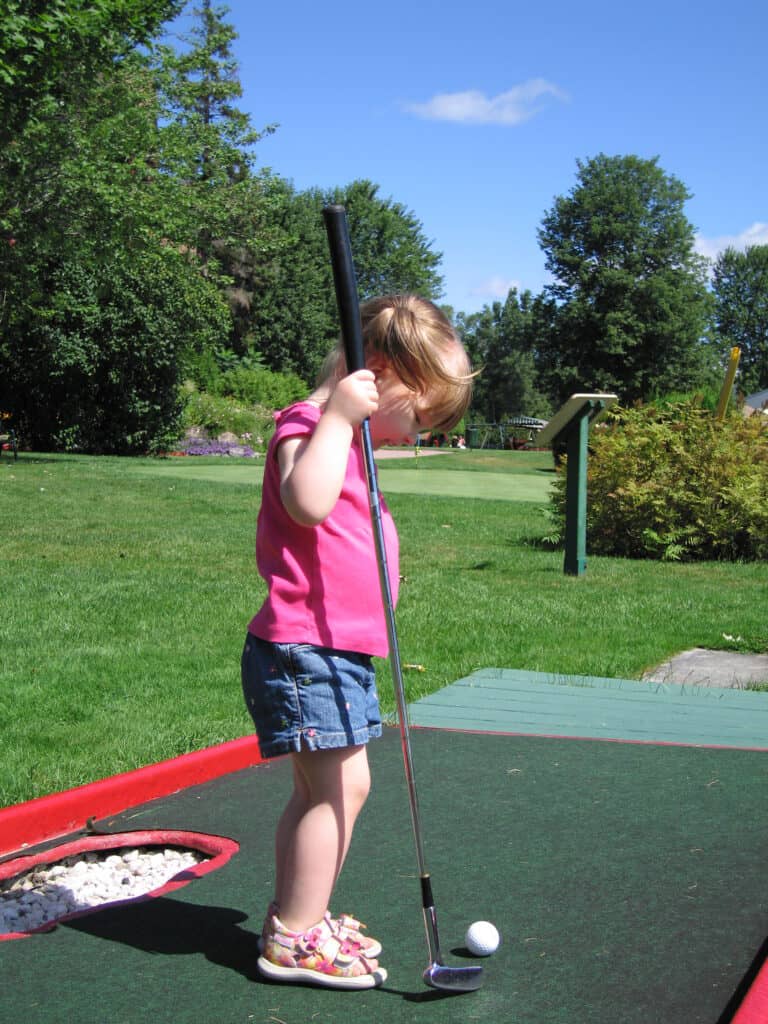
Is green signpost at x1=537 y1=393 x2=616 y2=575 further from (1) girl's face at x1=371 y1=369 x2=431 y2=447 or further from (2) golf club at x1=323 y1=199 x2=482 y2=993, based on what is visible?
(2) golf club at x1=323 y1=199 x2=482 y2=993

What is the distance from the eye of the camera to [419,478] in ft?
65.8

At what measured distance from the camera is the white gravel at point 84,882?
2.78 m

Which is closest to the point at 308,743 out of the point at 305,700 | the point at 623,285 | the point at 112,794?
the point at 305,700

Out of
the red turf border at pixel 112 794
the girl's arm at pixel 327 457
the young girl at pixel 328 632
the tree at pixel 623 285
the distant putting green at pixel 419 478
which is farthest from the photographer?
the tree at pixel 623 285

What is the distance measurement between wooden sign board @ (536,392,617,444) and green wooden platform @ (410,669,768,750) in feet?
10.7

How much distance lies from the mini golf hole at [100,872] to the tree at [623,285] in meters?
48.6

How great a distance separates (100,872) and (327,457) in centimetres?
169

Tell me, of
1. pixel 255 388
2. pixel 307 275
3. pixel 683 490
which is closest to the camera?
pixel 683 490

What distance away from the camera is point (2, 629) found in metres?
6.00

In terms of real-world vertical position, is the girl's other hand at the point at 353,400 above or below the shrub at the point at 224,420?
below

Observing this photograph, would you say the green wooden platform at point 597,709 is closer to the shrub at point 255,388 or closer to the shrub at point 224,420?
the shrub at point 224,420

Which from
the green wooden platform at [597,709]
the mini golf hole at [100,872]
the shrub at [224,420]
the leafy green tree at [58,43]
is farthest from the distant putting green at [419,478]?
the mini golf hole at [100,872]

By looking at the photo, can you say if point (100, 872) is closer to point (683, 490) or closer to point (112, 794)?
point (112, 794)

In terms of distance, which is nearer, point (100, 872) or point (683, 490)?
point (100, 872)
